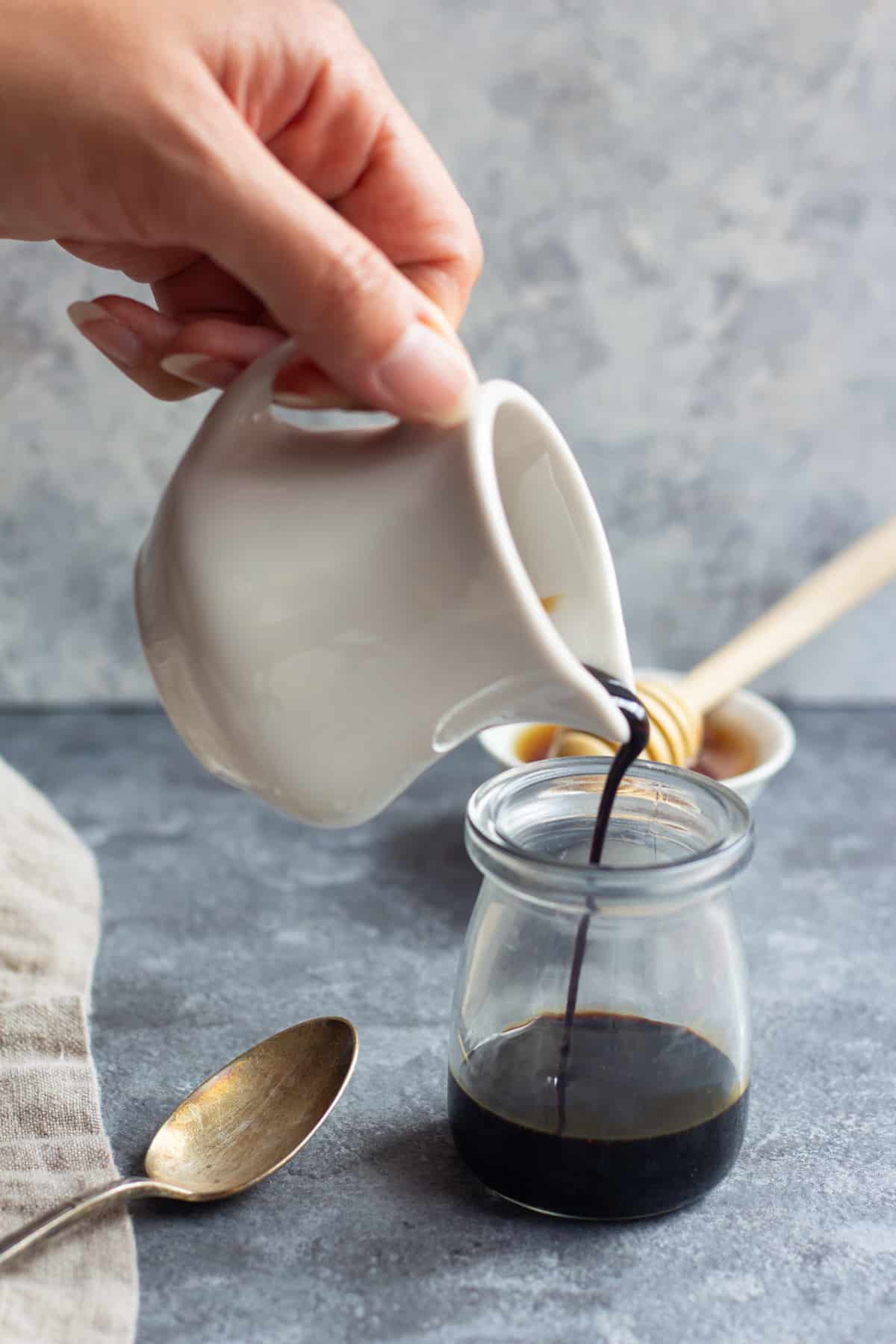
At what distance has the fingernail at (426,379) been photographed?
506 mm

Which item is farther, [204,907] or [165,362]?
[204,907]

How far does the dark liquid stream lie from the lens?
A: 22.7 inches

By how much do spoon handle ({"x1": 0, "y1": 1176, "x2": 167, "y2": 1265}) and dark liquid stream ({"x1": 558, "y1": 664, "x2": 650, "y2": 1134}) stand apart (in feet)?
0.62

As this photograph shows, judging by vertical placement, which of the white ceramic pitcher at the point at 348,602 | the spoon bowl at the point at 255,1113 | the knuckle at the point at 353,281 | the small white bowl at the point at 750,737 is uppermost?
the knuckle at the point at 353,281

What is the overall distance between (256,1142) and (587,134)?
2.82 ft

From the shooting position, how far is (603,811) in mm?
655

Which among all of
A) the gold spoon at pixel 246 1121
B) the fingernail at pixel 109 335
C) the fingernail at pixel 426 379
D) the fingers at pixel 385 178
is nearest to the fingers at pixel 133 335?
the fingernail at pixel 109 335

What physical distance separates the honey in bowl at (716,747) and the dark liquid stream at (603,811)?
314mm

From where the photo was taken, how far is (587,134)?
112cm

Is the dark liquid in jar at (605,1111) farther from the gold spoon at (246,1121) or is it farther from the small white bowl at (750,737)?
the small white bowl at (750,737)

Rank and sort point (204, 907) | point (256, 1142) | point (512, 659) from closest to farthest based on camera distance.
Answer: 1. point (512, 659)
2. point (256, 1142)
3. point (204, 907)

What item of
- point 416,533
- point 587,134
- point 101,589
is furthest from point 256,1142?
point 587,134

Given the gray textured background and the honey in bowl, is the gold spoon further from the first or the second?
the gray textured background

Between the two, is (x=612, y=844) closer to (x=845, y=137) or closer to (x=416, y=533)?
(x=416, y=533)
